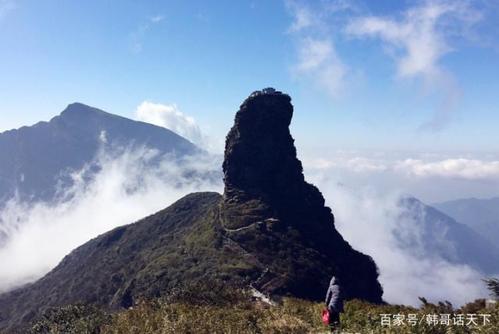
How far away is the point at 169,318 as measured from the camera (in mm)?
23172

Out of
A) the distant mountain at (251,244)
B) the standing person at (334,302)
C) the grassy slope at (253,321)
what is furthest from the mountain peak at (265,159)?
the standing person at (334,302)

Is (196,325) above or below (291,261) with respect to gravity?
below

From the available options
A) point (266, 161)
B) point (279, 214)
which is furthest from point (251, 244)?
point (266, 161)

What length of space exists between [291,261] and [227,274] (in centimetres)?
2045

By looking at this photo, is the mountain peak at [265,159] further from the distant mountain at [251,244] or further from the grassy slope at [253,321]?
the grassy slope at [253,321]

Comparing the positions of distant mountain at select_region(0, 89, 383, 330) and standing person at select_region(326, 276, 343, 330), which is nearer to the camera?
standing person at select_region(326, 276, 343, 330)

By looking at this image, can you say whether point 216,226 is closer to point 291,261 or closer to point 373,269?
point 291,261

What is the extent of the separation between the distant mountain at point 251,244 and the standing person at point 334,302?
298 ft

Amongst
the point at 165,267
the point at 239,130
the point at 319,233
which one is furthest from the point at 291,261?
the point at 239,130

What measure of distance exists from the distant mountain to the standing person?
90.7 metres

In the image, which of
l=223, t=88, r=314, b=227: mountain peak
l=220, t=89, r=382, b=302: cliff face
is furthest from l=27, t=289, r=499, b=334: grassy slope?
l=223, t=88, r=314, b=227: mountain peak

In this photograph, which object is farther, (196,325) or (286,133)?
(286,133)

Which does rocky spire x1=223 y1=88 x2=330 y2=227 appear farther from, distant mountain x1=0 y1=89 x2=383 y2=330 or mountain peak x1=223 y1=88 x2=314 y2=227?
distant mountain x1=0 y1=89 x2=383 y2=330

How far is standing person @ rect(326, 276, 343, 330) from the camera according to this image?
798 inches
